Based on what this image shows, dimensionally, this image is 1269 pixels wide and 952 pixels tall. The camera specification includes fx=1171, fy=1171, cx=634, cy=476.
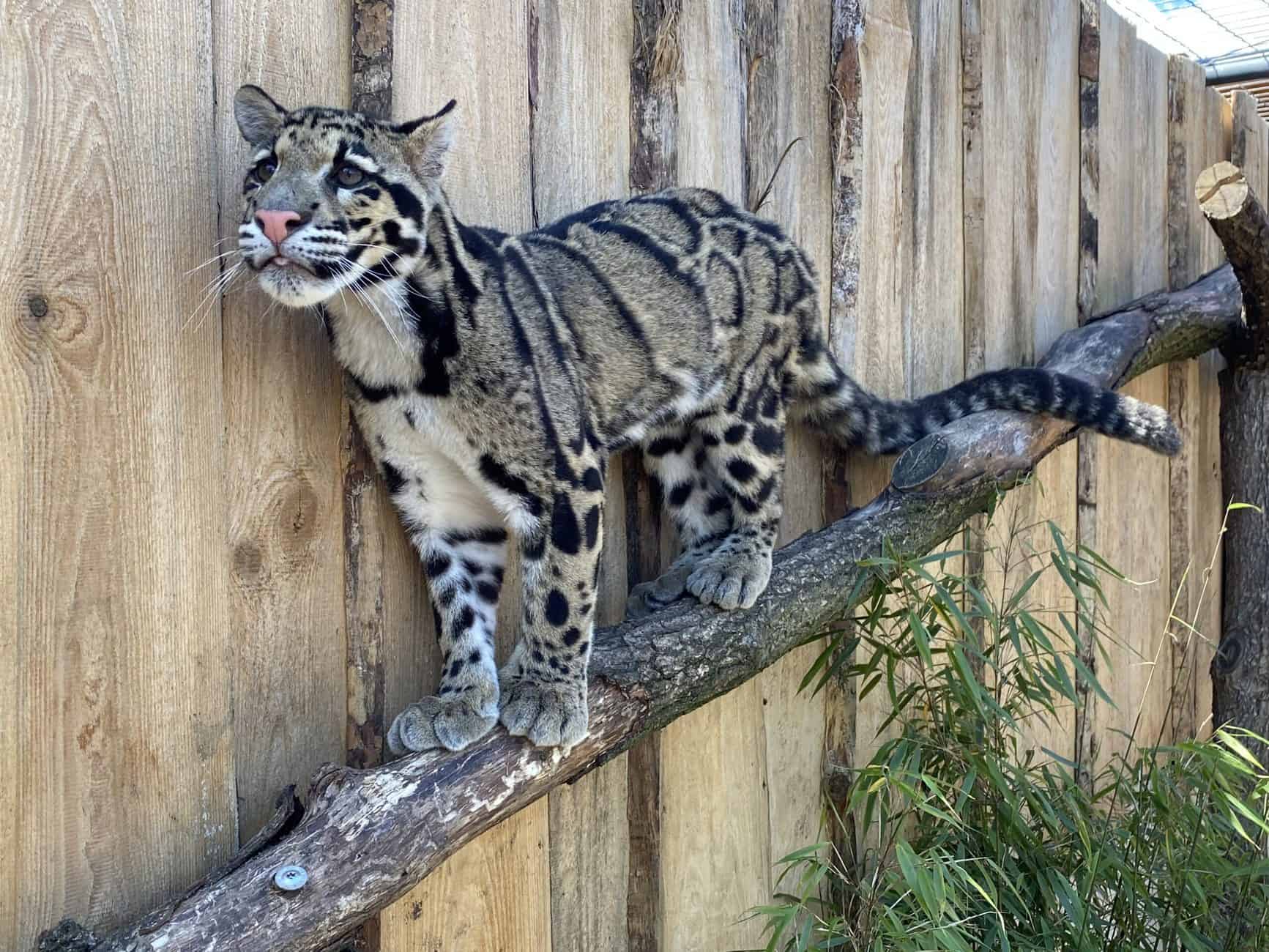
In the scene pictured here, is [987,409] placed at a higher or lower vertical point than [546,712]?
Answer: higher

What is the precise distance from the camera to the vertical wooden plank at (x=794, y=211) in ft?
11.0

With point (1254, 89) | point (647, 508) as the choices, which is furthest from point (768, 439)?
point (1254, 89)

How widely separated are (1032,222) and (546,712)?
3.09 meters

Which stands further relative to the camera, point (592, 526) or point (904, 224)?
point (904, 224)

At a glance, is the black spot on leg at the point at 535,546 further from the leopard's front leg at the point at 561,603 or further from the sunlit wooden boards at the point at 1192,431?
the sunlit wooden boards at the point at 1192,431

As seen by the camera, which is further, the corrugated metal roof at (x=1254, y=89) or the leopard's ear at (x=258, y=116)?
the corrugated metal roof at (x=1254, y=89)

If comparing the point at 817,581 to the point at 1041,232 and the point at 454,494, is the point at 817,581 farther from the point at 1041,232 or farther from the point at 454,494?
the point at 1041,232

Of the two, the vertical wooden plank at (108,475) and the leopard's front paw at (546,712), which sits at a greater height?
the vertical wooden plank at (108,475)

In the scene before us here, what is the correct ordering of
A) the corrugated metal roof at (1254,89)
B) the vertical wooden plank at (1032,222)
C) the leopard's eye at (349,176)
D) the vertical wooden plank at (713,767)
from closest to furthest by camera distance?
the leopard's eye at (349,176) → the vertical wooden plank at (713,767) → the vertical wooden plank at (1032,222) → the corrugated metal roof at (1254,89)

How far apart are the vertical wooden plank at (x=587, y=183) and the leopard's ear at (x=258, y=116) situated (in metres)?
0.80

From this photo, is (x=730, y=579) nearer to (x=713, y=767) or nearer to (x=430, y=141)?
(x=713, y=767)

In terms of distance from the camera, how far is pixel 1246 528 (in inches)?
210

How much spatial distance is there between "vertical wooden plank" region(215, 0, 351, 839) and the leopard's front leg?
0.38m

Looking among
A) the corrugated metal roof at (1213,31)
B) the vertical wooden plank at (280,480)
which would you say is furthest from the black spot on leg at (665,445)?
the corrugated metal roof at (1213,31)
